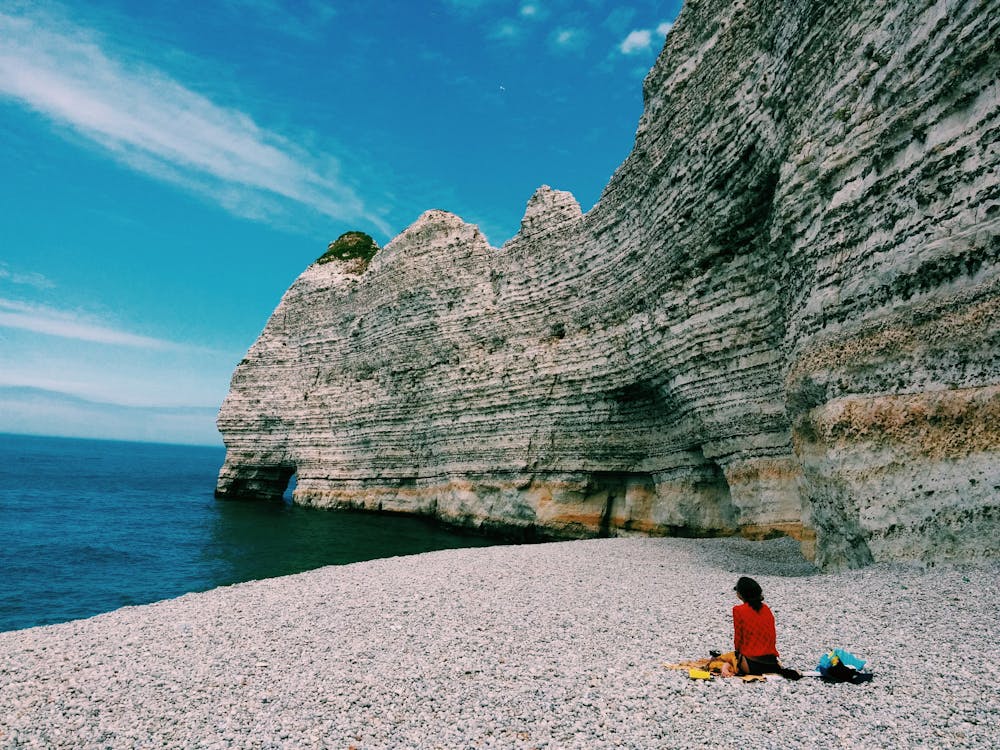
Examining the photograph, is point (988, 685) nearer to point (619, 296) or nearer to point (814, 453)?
point (814, 453)

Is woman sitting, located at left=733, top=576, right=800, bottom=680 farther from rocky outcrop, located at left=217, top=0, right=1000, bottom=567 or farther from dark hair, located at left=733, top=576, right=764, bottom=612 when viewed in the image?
rocky outcrop, located at left=217, top=0, right=1000, bottom=567

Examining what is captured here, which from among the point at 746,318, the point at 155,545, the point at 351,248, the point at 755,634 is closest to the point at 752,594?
the point at 755,634

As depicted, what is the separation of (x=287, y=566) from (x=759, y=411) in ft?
50.0

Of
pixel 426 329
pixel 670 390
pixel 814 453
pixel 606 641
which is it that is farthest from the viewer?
pixel 426 329

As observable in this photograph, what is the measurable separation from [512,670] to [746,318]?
410 inches

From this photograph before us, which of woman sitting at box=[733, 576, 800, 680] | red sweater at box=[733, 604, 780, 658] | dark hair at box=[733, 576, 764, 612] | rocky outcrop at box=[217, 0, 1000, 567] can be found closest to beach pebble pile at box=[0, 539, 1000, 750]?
woman sitting at box=[733, 576, 800, 680]

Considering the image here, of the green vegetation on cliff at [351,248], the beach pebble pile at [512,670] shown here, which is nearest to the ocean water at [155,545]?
the beach pebble pile at [512,670]

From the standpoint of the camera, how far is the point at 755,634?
5.34 m

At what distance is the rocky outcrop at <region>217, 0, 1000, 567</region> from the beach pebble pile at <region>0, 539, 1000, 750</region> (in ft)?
6.20

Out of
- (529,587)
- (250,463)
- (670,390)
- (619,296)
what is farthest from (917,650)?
(250,463)

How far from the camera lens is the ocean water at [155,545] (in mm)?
15812

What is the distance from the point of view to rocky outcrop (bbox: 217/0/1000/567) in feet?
23.2

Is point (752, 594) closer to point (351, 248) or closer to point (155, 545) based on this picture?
point (155, 545)

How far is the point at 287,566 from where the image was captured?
1889 cm
